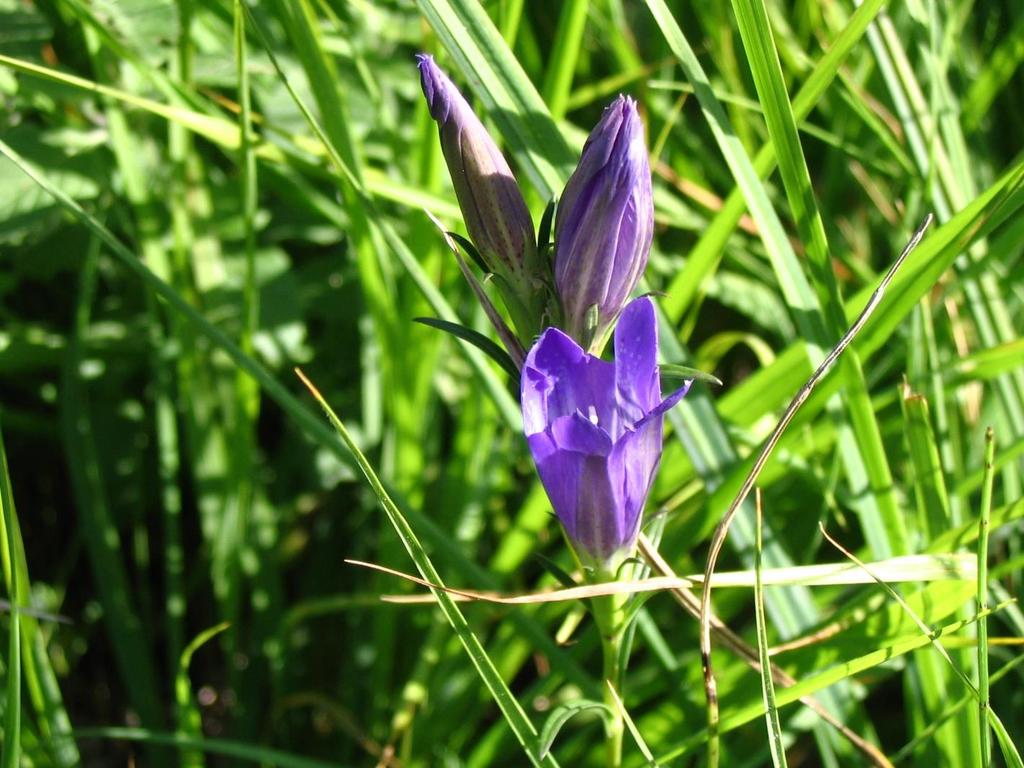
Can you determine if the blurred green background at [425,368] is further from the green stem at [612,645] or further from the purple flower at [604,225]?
the purple flower at [604,225]

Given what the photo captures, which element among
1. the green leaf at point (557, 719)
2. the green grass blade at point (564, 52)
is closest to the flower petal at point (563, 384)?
the green leaf at point (557, 719)

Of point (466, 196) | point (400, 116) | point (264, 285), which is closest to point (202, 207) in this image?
point (264, 285)

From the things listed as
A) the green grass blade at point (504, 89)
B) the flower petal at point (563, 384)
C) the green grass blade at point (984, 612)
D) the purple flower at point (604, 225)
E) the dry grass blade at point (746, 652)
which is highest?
the green grass blade at point (504, 89)

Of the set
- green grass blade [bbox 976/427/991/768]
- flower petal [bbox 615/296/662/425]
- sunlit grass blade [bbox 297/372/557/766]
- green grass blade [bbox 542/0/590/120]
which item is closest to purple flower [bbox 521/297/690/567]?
flower petal [bbox 615/296/662/425]

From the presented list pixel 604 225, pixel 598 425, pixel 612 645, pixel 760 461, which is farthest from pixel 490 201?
pixel 612 645

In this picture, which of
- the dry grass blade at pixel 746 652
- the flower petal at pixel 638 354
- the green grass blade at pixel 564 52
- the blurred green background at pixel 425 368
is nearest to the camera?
the flower petal at pixel 638 354

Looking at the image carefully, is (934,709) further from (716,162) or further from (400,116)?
(400,116)

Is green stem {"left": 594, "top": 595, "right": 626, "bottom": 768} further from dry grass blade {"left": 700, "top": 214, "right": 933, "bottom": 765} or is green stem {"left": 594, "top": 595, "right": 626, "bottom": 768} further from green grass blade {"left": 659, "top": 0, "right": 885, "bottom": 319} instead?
green grass blade {"left": 659, "top": 0, "right": 885, "bottom": 319}
